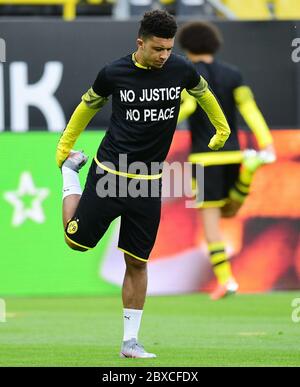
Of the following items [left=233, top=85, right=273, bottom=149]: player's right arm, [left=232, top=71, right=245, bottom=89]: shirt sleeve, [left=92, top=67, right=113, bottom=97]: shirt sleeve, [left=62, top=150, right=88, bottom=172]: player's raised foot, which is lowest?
[left=233, top=85, right=273, bottom=149]: player's right arm

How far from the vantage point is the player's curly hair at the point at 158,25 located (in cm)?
761

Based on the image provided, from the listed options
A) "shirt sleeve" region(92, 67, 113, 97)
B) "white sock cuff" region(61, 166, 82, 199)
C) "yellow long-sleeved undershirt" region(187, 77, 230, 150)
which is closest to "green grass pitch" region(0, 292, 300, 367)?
"white sock cuff" region(61, 166, 82, 199)

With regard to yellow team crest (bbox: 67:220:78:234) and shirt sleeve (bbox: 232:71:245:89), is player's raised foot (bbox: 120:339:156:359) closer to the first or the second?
yellow team crest (bbox: 67:220:78:234)

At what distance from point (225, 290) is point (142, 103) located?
4347mm

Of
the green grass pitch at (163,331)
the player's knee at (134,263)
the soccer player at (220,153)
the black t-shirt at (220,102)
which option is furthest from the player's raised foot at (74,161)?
the black t-shirt at (220,102)

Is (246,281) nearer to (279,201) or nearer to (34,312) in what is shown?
(279,201)

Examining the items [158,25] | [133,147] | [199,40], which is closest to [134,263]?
[133,147]

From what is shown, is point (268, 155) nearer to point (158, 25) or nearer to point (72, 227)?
point (72, 227)

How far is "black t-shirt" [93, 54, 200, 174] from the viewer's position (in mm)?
7840

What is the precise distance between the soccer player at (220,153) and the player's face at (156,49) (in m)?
4.08

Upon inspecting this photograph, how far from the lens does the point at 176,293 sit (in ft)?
41.3
